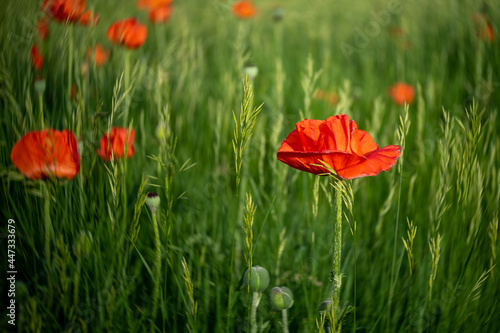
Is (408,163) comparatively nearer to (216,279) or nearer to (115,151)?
(216,279)

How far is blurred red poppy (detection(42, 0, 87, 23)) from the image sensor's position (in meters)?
0.94

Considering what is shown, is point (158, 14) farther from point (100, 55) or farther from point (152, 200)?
point (152, 200)

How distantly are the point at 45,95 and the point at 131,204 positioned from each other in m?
0.36

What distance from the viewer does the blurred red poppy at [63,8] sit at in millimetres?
944

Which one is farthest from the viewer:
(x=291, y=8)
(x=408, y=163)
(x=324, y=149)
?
(x=291, y=8)

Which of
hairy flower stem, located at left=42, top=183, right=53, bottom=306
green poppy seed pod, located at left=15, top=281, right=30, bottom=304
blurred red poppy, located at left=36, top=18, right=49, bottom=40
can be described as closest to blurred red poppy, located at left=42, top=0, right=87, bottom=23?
blurred red poppy, located at left=36, top=18, right=49, bottom=40

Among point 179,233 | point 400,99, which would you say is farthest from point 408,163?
point 179,233

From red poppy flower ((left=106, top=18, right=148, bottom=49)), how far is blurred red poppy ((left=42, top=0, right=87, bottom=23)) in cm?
16

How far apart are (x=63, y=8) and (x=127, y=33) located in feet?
0.77

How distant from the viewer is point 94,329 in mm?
802

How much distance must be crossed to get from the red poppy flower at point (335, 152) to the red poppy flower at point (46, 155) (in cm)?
42

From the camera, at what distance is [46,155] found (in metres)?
0.82

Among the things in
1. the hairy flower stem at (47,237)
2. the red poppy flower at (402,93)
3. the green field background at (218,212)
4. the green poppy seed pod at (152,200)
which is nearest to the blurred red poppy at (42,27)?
the green field background at (218,212)

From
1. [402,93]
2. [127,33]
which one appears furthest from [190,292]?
[402,93]
